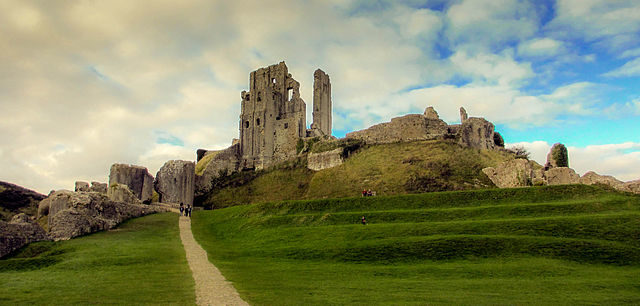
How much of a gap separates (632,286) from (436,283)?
5710 mm

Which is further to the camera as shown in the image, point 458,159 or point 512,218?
point 458,159

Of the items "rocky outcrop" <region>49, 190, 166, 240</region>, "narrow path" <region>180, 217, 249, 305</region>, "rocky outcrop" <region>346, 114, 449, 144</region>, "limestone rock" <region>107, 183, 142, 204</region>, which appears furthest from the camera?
"rocky outcrop" <region>346, 114, 449, 144</region>

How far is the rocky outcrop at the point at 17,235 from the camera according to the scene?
1912 cm

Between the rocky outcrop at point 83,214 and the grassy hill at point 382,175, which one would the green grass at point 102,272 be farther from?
the grassy hill at point 382,175

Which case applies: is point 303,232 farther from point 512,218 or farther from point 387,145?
point 387,145

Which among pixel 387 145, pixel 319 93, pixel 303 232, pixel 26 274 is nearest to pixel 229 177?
pixel 319 93

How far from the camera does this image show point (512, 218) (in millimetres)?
21594

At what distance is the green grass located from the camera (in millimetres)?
11102

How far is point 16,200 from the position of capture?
40219 mm

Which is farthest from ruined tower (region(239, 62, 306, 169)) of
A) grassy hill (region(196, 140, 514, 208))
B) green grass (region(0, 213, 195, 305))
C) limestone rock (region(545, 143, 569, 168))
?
green grass (region(0, 213, 195, 305))

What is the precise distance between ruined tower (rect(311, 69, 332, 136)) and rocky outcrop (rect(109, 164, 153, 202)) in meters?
26.7

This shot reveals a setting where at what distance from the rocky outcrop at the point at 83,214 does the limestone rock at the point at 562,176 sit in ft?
106

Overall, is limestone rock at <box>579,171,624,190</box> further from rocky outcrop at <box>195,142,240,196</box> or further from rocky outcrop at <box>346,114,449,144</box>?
rocky outcrop at <box>195,142,240,196</box>

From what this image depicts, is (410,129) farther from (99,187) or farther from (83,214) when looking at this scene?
(99,187)
